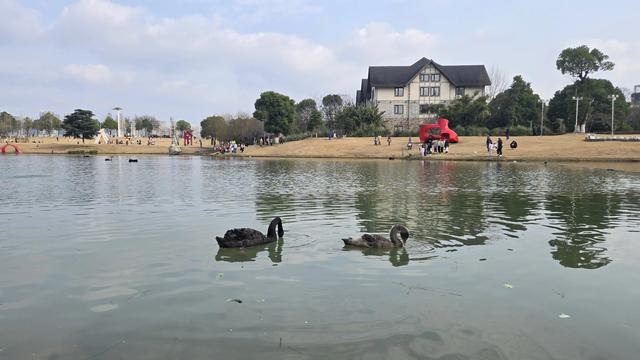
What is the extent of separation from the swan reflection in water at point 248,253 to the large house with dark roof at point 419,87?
74.7m

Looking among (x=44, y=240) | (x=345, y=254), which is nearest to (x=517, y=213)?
(x=345, y=254)

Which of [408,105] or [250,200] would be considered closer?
[250,200]

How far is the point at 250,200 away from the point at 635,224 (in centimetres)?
1356

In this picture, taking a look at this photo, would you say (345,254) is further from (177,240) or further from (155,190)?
(155,190)

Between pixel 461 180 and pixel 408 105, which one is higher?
pixel 408 105

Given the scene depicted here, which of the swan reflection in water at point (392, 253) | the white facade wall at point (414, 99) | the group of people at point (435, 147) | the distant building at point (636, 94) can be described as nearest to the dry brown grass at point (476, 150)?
the group of people at point (435, 147)

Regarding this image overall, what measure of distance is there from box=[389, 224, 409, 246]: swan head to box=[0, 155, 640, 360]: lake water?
29 cm

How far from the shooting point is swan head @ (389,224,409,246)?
1204cm

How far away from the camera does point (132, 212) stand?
58.9 ft

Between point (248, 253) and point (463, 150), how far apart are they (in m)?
49.9

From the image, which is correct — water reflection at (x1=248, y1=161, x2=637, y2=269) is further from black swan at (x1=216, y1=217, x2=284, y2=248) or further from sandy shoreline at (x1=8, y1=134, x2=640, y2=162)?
sandy shoreline at (x1=8, y1=134, x2=640, y2=162)

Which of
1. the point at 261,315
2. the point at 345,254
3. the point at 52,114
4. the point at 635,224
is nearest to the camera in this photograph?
the point at 261,315

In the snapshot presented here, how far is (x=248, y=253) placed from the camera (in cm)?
1175

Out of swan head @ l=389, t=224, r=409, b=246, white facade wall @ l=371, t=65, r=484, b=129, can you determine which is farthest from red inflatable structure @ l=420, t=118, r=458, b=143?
swan head @ l=389, t=224, r=409, b=246
